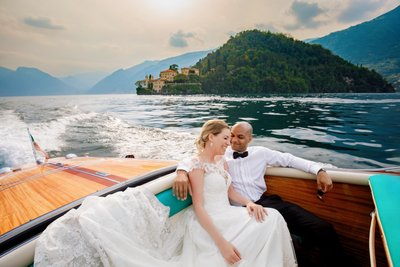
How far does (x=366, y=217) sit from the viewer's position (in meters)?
1.80

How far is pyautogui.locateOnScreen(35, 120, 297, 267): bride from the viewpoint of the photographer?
3.45 ft

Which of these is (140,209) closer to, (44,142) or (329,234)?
(329,234)

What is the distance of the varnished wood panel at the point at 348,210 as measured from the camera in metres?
1.79

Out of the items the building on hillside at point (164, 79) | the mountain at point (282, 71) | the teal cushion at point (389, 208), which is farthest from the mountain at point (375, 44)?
the teal cushion at point (389, 208)

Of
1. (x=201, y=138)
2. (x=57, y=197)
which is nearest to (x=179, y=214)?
(x=201, y=138)

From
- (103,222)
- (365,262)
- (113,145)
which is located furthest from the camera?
(113,145)

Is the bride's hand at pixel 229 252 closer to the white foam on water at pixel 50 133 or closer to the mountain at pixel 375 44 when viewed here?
the white foam on water at pixel 50 133

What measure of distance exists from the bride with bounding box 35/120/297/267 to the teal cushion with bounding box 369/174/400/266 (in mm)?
575

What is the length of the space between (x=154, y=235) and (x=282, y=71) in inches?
2961

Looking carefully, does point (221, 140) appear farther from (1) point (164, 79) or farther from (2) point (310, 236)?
(1) point (164, 79)

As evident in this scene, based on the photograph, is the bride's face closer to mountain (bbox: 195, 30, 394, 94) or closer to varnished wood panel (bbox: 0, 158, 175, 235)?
varnished wood panel (bbox: 0, 158, 175, 235)

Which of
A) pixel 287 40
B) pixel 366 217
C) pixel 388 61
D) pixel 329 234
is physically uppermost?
pixel 287 40

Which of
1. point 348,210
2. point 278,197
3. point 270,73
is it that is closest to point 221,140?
point 278,197

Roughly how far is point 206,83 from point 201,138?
7557 cm
